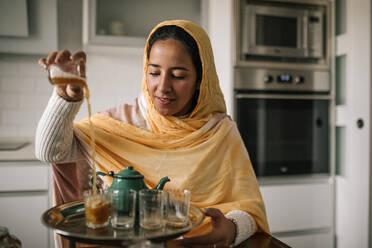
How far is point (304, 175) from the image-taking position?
2.43m

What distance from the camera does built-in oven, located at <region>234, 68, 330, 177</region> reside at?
2.30 m

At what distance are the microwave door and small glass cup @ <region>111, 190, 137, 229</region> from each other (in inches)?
65.6

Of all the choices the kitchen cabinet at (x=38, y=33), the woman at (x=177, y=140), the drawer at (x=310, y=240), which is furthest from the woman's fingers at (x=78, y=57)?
the drawer at (x=310, y=240)

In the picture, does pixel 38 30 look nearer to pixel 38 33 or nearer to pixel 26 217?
pixel 38 33

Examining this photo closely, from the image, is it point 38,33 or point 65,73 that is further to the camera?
point 38,33

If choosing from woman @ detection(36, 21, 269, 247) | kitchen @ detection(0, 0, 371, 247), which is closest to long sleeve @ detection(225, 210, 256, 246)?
woman @ detection(36, 21, 269, 247)

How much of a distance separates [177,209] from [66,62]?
19.3 inches

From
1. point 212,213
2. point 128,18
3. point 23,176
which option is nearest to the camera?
point 212,213

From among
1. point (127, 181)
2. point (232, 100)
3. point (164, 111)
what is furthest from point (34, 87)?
point (127, 181)

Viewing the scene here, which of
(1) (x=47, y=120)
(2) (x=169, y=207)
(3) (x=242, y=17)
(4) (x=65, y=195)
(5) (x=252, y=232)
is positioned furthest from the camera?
(3) (x=242, y=17)

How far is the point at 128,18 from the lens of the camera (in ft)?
8.57

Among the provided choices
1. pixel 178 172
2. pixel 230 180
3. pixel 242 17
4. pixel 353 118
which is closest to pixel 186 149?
pixel 178 172

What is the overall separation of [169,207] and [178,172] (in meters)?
0.41

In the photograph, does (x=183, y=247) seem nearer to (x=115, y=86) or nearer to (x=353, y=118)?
(x=353, y=118)
